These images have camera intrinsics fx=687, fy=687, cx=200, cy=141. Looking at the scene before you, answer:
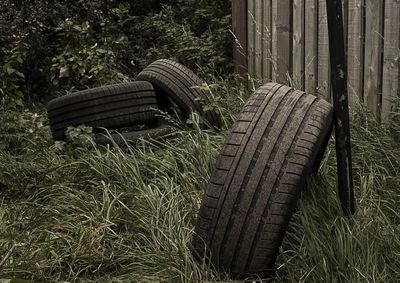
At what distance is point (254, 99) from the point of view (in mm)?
2936

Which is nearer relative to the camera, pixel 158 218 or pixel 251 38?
pixel 158 218

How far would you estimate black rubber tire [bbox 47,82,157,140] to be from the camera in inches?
185

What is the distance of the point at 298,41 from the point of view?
5.07 metres

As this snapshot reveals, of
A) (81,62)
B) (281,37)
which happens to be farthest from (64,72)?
(281,37)

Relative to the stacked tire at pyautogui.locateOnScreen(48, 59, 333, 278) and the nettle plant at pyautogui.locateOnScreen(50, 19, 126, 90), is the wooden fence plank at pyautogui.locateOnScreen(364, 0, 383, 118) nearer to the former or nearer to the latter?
the stacked tire at pyautogui.locateOnScreen(48, 59, 333, 278)

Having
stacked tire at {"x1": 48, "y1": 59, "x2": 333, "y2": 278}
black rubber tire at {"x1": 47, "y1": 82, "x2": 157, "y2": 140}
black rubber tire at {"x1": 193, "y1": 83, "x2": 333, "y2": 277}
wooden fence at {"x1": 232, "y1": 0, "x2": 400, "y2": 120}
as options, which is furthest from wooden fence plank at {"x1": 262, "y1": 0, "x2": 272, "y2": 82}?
black rubber tire at {"x1": 193, "y1": 83, "x2": 333, "y2": 277}

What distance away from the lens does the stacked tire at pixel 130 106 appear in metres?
4.67

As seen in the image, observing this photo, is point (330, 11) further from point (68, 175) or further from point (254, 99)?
point (68, 175)

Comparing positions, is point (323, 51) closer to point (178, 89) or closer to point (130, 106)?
point (178, 89)

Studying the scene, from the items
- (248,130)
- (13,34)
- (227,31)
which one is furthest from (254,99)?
(13,34)

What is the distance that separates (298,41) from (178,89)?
971mm

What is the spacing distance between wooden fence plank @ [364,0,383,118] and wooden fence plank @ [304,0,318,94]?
62cm

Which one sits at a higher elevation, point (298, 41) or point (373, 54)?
point (373, 54)

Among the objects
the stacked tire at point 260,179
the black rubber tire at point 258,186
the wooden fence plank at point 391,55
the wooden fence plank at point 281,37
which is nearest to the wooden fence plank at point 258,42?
the wooden fence plank at point 281,37
